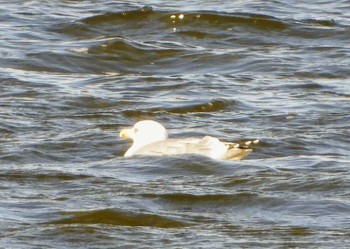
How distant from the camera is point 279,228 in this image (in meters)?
8.59

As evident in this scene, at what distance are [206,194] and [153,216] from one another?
0.82m

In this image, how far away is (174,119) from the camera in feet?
44.7

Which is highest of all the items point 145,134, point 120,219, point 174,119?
point 120,219

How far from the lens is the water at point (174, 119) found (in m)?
8.73

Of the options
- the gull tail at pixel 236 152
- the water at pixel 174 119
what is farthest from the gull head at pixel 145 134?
the gull tail at pixel 236 152

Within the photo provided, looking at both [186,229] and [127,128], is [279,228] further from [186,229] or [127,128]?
[127,128]

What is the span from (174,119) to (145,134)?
1.50 m

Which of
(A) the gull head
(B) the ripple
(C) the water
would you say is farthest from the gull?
(B) the ripple

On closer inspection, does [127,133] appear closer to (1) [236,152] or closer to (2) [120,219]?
(1) [236,152]

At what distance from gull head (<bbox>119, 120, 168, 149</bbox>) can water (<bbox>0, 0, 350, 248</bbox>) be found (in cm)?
27

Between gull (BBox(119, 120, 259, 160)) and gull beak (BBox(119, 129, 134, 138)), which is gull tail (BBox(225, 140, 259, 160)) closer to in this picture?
gull (BBox(119, 120, 259, 160))

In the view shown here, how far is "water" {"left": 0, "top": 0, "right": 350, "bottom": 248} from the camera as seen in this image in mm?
8727

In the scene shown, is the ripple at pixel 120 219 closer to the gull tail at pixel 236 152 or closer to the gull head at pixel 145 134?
the gull tail at pixel 236 152

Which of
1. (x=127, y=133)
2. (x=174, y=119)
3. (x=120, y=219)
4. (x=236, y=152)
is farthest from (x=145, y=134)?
(x=120, y=219)
